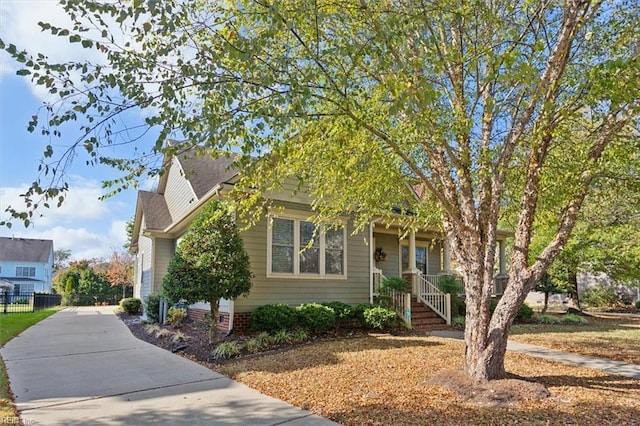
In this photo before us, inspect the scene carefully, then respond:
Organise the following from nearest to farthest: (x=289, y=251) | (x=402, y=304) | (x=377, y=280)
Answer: (x=289, y=251) < (x=402, y=304) < (x=377, y=280)

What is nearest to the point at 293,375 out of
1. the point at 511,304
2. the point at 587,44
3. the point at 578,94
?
the point at 511,304

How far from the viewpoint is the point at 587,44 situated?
20.0ft

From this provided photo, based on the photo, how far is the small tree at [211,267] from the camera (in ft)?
29.4

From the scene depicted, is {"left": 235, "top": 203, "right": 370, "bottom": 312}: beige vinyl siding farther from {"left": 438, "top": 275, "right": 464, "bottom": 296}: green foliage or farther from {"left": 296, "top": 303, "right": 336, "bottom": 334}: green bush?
{"left": 438, "top": 275, "right": 464, "bottom": 296}: green foliage

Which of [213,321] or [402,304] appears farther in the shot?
[402,304]

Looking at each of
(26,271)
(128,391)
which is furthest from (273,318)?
(26,271)

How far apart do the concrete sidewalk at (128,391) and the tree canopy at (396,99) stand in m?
2.66

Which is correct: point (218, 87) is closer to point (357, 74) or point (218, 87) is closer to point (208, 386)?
point (357, 74)

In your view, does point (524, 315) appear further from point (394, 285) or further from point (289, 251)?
point (289, 251)

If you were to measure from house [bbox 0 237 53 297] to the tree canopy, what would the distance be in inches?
1954

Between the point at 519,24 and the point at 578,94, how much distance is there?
126 cm

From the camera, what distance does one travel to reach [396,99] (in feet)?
12.5

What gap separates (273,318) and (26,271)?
47.9 metres

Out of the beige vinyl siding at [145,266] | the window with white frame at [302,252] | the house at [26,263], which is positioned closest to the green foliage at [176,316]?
the beige vinyl siding at [145,266]
